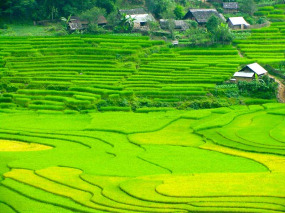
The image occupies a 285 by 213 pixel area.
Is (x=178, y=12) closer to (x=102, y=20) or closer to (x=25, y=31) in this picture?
(x=102, y=20)

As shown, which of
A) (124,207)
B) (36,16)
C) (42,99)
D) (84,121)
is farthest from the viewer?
(36,16)

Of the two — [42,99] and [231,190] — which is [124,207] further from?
[42,99]

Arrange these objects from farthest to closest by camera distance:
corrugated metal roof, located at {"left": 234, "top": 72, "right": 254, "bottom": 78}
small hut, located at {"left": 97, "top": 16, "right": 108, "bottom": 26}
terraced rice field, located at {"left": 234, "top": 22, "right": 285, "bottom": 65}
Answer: small hut, located at {"left": 97, "top": 16, "right": 108, "bottom": 26} < terraced rice field, located at {"left": 234, "top": 22, "right": 285, "bottom": 65} < corrugated metal roof, located at {"left": 234, "top": 72, "right": 254, "bottom": 78}

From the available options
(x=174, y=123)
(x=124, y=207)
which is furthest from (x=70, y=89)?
(x=124, y=207)

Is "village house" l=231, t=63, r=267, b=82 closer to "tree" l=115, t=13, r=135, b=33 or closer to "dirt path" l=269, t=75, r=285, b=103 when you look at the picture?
"dirt path" l=269, t=75, r=285, b=103

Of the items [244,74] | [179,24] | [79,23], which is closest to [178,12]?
[179,24]

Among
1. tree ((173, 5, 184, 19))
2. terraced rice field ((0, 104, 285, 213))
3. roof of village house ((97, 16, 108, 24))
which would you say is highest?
tree ((173, 5, 184, 19))

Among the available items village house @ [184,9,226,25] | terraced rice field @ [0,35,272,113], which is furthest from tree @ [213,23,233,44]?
village house @ [184,9,226,25]
